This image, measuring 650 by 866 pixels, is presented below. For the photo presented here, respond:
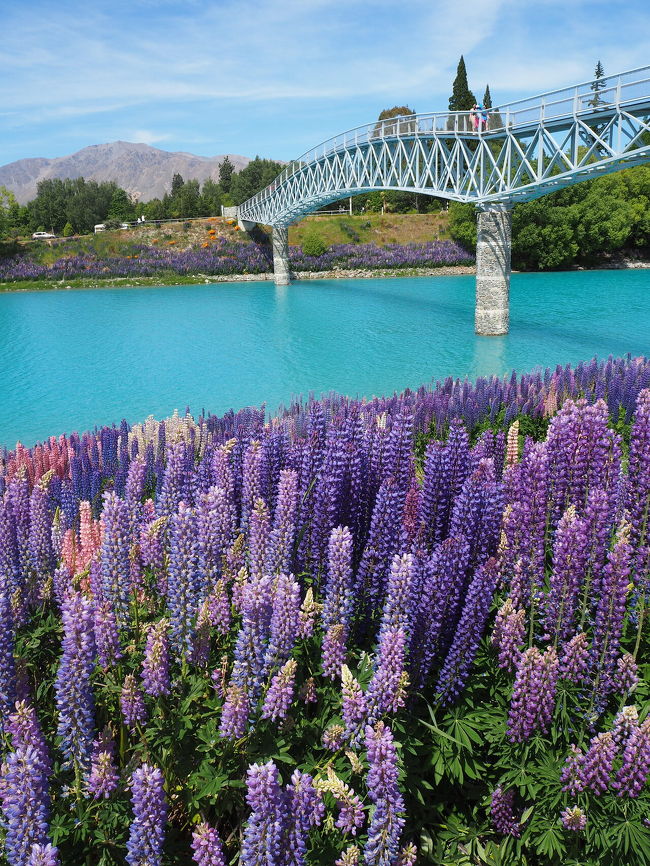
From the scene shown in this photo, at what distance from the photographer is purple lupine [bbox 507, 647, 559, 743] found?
3.14 metres

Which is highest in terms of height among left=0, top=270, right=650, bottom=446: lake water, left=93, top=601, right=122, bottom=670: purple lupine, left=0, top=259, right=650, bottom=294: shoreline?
left=0, top=259, right=650, bottom=294: shoreline

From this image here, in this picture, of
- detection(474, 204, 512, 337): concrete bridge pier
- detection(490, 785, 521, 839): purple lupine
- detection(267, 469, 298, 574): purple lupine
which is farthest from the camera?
detection(474, 204, 512, 337): concrete bridge pier

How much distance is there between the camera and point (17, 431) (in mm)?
18406

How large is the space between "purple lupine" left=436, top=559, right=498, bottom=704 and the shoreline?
6935cm

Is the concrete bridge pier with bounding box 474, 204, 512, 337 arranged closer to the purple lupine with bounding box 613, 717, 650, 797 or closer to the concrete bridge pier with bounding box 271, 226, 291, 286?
the purple lupine with bounding box 613, 717, 650, 797

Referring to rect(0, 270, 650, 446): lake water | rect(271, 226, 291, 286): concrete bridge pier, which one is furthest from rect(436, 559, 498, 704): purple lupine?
rect(271, 226, 291, 286): concrete bridge pier

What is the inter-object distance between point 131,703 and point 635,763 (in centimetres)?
218

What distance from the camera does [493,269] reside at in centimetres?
3394

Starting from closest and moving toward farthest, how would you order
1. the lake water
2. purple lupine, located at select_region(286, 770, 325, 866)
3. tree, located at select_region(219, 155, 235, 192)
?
purple lupine, located at select_region(286, 770, 325, 866) < the lake water < tree, located at select_region(219, 155, 235, 192)

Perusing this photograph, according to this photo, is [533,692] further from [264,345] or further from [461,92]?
[461,92]

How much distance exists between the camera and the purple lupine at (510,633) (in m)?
3.45

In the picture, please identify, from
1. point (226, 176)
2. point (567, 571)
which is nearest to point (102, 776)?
point (567, 571)

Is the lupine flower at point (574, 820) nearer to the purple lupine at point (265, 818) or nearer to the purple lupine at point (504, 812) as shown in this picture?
the purple lupine at point (504, 812)

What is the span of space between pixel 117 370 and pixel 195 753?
84.5 ft
